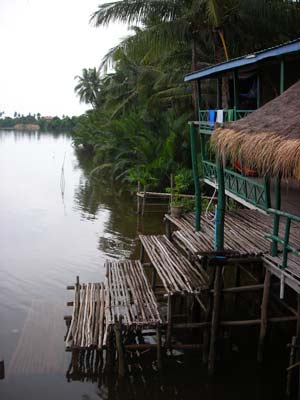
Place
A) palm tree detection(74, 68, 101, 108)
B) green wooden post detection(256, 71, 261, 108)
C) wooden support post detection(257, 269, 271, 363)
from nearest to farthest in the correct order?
wooden support post detection(257, 269, 271, 363), green wooden post detection(256, 71, 261, 108), palm tree detection(74, 68, 101, 108)

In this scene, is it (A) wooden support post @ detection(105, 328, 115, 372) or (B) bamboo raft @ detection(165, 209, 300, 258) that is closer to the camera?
(A) wooden support post @ detection(105, 328, 115, 372)

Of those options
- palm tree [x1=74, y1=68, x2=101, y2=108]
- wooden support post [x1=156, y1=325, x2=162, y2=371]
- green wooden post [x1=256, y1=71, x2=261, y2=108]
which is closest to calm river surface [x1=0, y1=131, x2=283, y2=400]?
wooden support post [x1=156, y1=325, x2=162, y2=371]

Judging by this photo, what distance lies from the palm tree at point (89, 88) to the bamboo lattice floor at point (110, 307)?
41477mm

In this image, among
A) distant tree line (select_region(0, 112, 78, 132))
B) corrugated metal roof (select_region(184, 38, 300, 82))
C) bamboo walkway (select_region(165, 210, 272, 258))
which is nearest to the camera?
corrugated metal roof (select_region(184, 38, 300, 82))

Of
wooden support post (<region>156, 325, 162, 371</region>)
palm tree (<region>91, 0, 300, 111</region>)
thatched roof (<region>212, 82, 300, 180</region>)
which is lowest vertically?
wooden support post (<region>156, 325, 162, 371</region>)

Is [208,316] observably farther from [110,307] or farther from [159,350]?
[110,307]

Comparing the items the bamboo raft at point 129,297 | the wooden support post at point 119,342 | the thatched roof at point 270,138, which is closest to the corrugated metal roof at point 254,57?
the thatched roof at point 270,138

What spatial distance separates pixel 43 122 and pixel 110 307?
106568mm

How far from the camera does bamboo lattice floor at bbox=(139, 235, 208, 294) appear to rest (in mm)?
7922

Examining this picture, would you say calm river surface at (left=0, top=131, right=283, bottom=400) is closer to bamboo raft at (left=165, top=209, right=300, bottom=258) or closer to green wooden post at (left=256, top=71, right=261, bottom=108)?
bamboo raft at (left=165, top=209, right=300, bottom=258)

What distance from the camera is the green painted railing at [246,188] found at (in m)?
7.84

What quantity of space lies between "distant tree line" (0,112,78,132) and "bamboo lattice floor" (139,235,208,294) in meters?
76.0

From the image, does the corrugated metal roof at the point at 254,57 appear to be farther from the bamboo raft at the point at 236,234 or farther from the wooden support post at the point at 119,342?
the wooden support post at the point at 119,342

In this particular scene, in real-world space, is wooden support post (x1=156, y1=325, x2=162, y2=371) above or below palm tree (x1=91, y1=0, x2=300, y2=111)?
A: below
